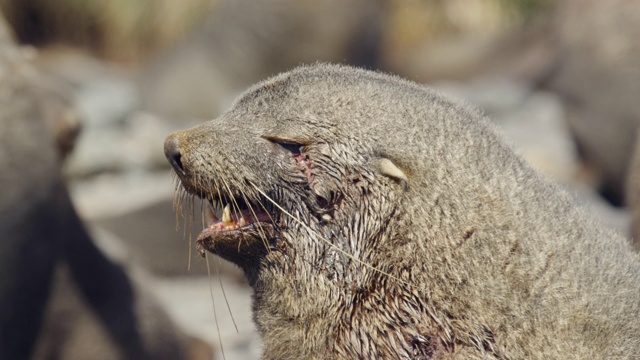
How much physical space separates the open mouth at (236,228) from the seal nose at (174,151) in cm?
18

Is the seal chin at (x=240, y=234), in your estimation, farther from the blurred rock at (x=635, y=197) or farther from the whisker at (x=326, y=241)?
the blurred rock at (x=635, y=197)

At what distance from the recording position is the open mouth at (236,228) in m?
3.95

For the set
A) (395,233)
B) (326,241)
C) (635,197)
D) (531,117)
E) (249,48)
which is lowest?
(326,241)

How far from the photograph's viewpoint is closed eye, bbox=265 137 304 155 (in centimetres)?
396

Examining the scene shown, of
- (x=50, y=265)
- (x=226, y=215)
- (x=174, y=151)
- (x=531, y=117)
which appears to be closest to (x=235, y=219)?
(x=226, y=215)

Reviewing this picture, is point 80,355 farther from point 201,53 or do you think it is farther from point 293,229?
point 201,53

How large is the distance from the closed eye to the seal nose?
367 mm

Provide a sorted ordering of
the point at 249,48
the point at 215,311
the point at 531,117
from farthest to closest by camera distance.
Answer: the point at 249,48, the point at 531,117, the point at 215,311

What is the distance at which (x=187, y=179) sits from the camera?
4027mm

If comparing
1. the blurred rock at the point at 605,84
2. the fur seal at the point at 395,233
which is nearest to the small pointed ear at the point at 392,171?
the fur seal at the point at 395,233

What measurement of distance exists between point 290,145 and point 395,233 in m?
0.54

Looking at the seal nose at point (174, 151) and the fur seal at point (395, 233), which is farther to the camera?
the seal nose at point (174, 151)

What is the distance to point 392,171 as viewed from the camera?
150 inches

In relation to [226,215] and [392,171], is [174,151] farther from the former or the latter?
[392,171]
